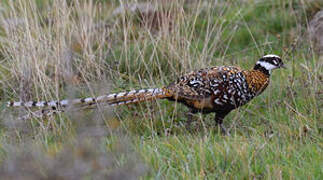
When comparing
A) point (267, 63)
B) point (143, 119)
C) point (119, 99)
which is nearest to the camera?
point (119, 99)

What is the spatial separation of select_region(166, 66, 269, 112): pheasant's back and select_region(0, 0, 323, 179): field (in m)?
0.17

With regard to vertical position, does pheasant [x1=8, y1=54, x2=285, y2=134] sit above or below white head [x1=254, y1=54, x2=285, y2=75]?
below

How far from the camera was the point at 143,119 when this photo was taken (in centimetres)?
517

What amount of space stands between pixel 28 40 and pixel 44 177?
125 inches

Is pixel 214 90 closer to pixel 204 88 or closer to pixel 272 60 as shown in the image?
pixel 204 88

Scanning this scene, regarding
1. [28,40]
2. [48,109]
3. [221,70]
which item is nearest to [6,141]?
[48,109]

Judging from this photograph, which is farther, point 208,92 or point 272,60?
point 272,60

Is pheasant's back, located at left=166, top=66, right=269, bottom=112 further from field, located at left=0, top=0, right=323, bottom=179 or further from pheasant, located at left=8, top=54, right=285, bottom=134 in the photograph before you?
field, located at left=0, top=0, right=323, bottom=179

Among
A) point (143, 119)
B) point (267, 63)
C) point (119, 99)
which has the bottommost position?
point (143, 119)

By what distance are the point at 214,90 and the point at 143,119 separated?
2.53 feet

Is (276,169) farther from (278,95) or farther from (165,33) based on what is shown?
(165,33)

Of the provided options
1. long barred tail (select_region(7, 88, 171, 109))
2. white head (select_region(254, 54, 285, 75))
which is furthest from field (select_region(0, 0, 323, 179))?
white head (select_region(254, 54, 285, 75))

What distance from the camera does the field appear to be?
9.64 feet

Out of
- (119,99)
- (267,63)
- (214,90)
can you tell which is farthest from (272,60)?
(119,99)
